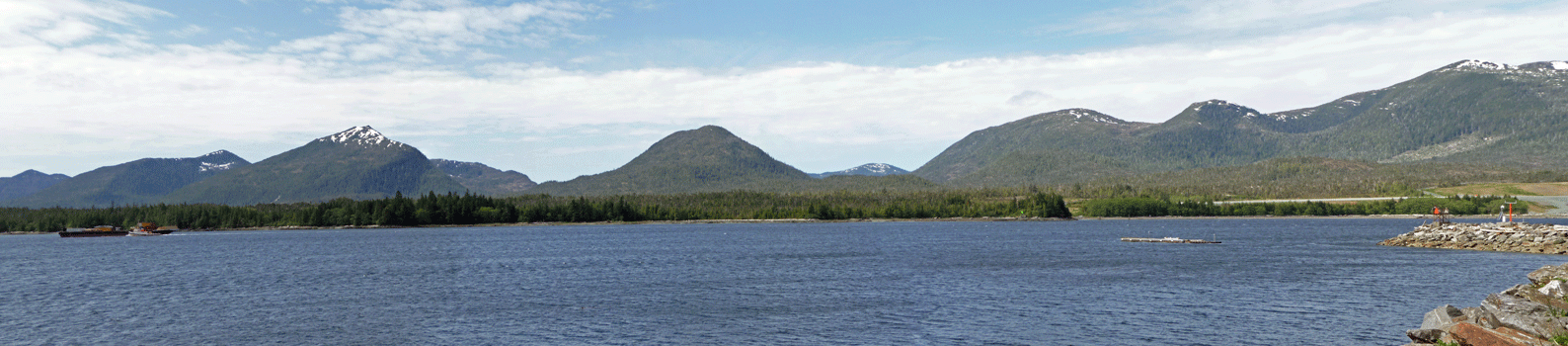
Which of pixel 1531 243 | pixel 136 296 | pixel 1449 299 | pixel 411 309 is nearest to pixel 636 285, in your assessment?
pixel 411 309

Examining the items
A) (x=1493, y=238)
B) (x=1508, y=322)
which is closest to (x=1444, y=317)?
(x=1508, y=322)

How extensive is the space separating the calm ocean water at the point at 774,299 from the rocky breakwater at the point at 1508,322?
18.0 feet

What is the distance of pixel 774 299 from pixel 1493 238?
93.6 meters

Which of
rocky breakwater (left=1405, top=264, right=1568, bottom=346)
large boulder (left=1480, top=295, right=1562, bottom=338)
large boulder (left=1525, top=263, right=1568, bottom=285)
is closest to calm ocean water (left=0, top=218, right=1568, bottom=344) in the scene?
large boulder (left=1525, top=263, right=1568, bottom=285)

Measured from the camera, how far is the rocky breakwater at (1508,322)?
3095 cm

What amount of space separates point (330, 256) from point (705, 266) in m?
62.7

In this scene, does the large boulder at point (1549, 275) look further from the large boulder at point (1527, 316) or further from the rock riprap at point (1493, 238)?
the rock riprap at point (1493, 238)

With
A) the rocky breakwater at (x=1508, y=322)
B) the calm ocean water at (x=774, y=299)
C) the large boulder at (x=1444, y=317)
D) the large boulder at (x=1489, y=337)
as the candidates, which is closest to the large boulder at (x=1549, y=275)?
the calm ocean water at (x=774, y=299)

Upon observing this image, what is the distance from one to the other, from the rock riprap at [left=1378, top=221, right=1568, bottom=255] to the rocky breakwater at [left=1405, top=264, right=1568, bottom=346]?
7416 cm

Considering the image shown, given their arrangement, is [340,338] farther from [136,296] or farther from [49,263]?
[49,263]

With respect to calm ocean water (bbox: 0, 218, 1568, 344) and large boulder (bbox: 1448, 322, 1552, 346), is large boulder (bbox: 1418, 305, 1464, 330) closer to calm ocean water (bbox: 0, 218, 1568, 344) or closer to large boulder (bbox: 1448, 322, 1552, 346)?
large boulder (bbox: 1448, 322, 1552, 346)

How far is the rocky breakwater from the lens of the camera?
31.0m

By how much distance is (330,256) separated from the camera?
5074 inches

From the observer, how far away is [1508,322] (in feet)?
111
